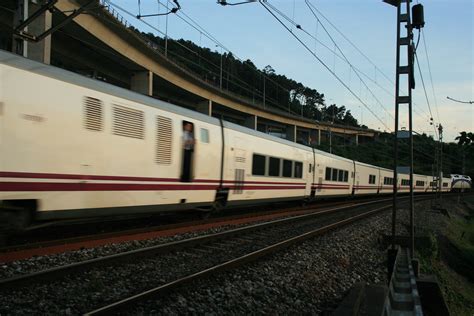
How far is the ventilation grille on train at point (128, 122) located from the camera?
9.02m

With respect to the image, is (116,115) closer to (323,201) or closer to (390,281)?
(390,281)

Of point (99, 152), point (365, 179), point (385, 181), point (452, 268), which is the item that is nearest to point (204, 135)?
point (99, 152)

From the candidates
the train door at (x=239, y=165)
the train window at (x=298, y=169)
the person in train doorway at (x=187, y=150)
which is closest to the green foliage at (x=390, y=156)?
the train window at (x=298, y=169)

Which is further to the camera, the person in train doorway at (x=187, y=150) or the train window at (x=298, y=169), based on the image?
the train window at (x=298, y=169)

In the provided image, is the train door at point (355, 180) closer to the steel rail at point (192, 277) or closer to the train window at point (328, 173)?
the train window at point (328, 173)

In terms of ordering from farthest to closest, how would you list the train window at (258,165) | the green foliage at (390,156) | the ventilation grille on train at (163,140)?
the green foliage at (390,156), the train window at (258,165), the ventilation grille on train at (163,140)

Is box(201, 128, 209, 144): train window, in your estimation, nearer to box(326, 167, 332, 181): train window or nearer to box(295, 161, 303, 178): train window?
box(295, 161, 303, 178): train window

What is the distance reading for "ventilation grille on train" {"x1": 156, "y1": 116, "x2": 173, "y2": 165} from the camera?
1024cm

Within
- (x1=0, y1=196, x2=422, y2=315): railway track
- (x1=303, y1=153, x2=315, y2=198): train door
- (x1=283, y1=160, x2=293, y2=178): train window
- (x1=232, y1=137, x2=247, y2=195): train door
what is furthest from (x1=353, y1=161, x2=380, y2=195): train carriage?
(x1=0, y1=196, x2=422, y2=315): railway track

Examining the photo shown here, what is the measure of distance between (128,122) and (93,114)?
3.19 ft

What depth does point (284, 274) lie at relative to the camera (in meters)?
8.18

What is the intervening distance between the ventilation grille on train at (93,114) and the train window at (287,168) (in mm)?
10467

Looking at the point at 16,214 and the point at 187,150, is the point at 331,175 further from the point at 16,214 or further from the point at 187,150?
the point at 16,214

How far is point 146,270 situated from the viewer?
715cm
